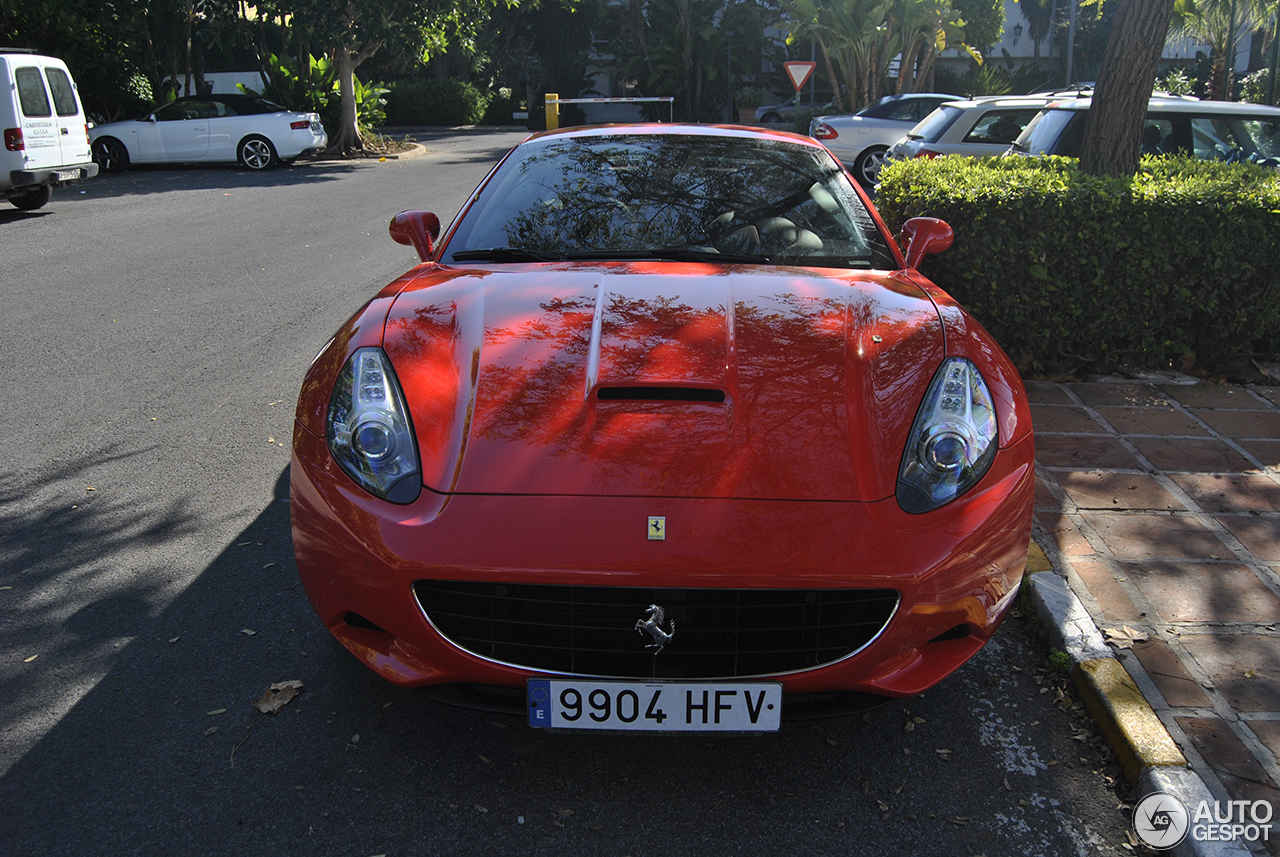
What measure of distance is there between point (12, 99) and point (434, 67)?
Answer: 3213cm

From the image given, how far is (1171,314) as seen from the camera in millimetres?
5402

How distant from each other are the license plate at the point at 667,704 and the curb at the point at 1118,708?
0.96m

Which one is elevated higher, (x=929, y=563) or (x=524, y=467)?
(x=524, y=467)

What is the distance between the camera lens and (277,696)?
265cm

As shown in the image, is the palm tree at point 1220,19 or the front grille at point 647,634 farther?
the palm tree at point 1220,19

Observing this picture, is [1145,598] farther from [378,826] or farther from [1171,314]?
[1171,314]

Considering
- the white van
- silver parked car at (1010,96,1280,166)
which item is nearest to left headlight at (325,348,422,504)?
silver parked car at (1010,96,1280,166)

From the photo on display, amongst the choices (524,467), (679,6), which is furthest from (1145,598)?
(679,6)

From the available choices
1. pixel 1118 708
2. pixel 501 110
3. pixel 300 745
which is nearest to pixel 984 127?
pixel 1118 708

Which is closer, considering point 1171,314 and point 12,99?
point 1171,314

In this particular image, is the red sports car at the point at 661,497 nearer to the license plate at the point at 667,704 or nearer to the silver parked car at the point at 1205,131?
the license plate at the point at 667,704

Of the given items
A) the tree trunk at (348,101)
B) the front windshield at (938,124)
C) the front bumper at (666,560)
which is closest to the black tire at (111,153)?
the tree trunk at (348,101)

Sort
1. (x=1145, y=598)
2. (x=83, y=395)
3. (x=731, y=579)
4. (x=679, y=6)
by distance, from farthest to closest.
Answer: (x=679, y=6) < (x=83, y=395) < (x=1145, y=598) < (x=731, y=579)

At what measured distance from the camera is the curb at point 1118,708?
2281 mm
